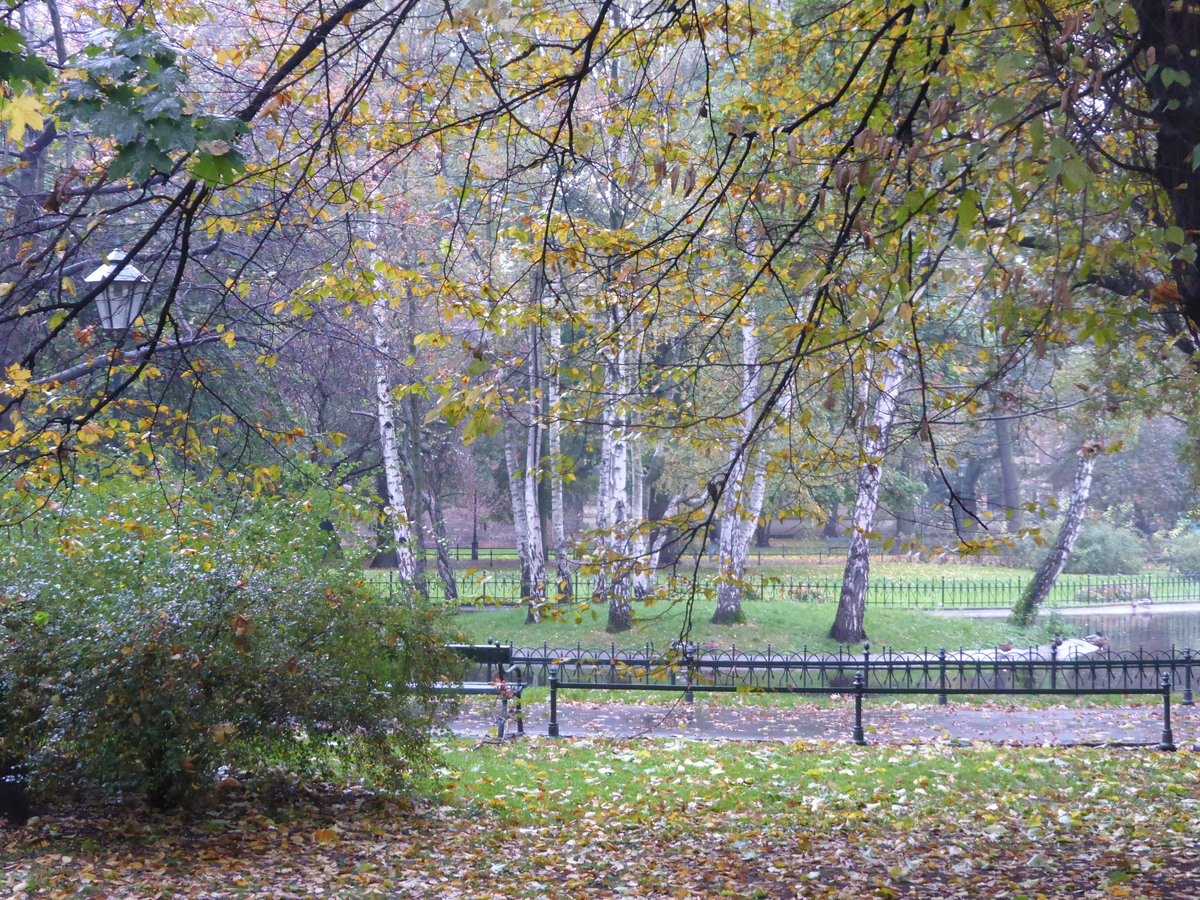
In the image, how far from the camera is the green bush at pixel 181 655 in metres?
5.82

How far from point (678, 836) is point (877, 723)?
19.3ft

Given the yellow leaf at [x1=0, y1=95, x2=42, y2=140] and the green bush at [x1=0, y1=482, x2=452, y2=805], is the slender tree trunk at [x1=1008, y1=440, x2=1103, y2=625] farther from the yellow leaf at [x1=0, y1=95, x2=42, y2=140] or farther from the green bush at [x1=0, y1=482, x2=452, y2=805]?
the yellow leaf at [x1=0, y1=95, x2=42, y2=140]

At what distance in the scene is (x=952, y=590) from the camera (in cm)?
2605

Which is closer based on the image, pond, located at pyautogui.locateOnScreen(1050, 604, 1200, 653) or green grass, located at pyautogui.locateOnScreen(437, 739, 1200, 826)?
green grass, located at pyautogui.locateOnScreen(437, 739, 1200, 826)

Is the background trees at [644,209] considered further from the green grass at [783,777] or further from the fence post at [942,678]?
the fence post at [942,678]

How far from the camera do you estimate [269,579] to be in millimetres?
6570

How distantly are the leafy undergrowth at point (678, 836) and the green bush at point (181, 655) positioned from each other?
51 cm

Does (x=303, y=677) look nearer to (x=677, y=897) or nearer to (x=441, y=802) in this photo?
(x=441, y=802)

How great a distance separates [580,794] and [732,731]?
3.63 m

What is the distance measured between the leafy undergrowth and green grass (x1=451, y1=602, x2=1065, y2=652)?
7.44 m

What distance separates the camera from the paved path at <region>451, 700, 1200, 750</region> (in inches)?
426

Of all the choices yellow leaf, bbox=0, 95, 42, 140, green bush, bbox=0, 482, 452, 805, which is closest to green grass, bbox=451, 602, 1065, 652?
green bush, bbox=0, 482, 452, 805

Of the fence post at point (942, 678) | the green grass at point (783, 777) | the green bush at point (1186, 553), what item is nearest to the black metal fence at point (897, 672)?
the fence post at point (942, 678)

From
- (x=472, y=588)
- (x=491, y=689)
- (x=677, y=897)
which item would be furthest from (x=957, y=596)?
(x=677, y=897)
